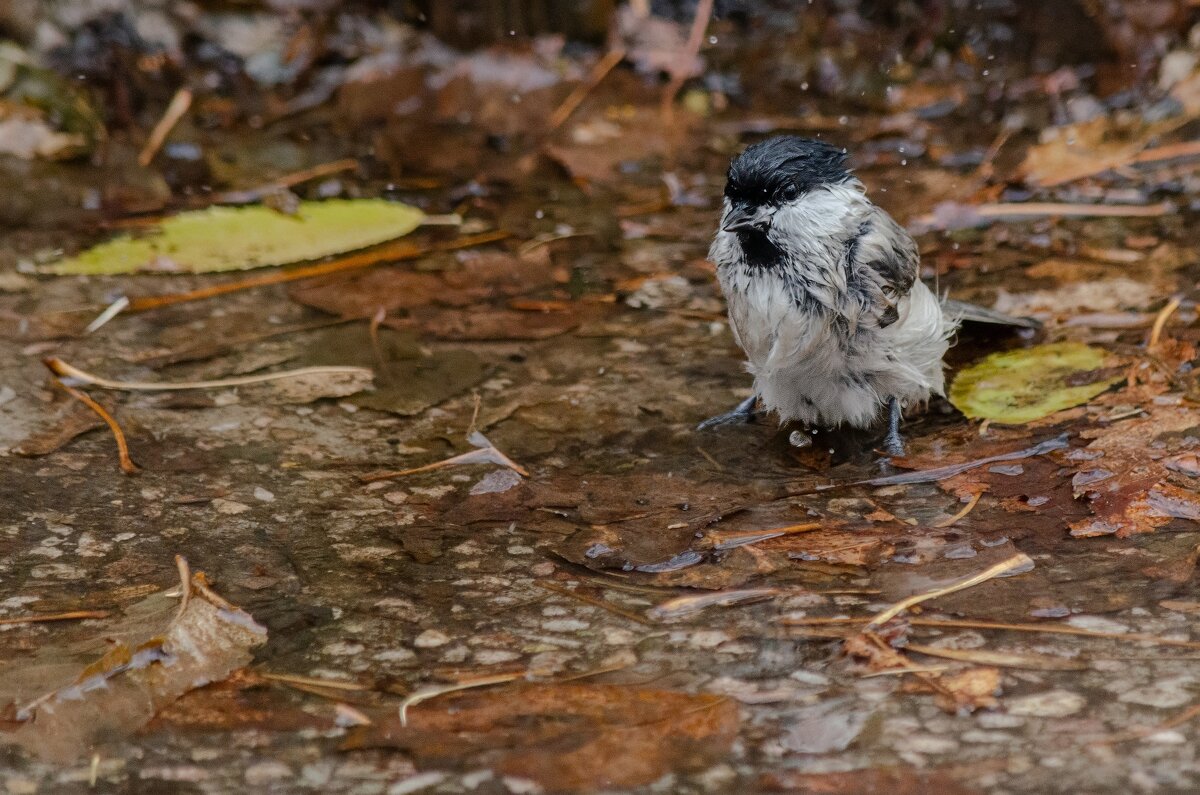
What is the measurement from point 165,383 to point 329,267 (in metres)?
0.90

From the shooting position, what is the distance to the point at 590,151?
5555mm

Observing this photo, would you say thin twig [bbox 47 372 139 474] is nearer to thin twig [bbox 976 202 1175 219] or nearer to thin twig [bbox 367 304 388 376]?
thin twig [bbox 367 304 388 376]

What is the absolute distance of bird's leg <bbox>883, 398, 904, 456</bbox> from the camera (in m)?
3.44

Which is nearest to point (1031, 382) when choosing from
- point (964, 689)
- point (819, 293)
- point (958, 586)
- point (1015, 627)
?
point (819, 293)

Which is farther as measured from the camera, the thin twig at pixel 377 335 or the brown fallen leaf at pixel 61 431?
the thin twig at pixel 377 335

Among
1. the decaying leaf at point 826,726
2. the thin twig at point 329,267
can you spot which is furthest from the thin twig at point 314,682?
the thin twig at point 329,267

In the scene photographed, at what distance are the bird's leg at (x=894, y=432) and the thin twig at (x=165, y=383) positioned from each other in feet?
4.93

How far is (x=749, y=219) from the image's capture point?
3.36 meters

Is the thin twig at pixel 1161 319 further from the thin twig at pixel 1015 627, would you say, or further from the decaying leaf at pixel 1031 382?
the thin twig at pixel 1015 627

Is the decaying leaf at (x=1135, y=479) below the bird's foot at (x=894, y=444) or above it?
above

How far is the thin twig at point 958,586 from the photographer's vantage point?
8.46 feet

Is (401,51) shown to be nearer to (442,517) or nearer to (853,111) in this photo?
(853,111)

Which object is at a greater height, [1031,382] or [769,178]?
[769,178]

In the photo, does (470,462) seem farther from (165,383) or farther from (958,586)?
(958,586)
